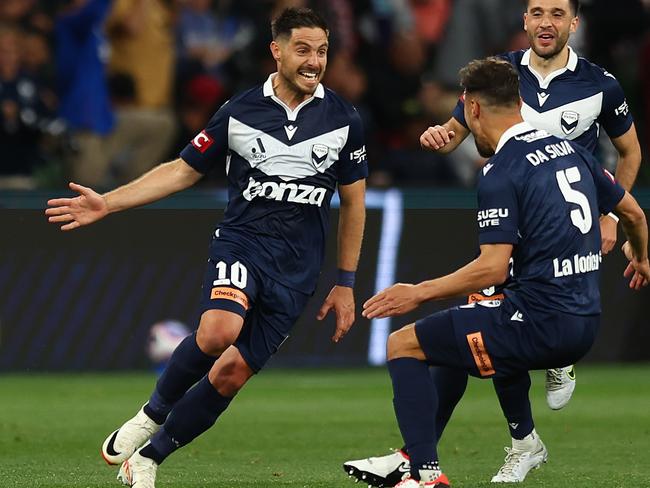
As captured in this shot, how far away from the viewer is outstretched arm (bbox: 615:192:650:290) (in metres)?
7.54

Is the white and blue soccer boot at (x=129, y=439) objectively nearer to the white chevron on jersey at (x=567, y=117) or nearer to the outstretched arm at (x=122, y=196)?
the outstretched arm at (x=122, y=196)

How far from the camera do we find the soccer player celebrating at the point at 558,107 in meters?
8.24

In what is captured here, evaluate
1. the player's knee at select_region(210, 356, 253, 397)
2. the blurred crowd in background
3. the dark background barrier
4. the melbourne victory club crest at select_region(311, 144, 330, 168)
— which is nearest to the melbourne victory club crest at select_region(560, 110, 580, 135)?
the melbourne victory club crest at select_region(311, 144, 330, 168)

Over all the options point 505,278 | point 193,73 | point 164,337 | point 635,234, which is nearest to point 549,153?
point 505,278

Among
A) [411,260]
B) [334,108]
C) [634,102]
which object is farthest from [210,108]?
[334,108]

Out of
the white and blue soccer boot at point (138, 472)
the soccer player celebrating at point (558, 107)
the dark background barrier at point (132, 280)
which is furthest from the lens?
the dark background barrier at point (132, 280)

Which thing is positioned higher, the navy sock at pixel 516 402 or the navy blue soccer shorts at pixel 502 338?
the navy blue soccer shorts at pixel 502 338

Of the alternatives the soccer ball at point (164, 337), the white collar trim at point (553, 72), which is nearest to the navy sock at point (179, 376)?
the white collar trim at point (553, 72)

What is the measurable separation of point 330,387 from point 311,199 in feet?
17.1

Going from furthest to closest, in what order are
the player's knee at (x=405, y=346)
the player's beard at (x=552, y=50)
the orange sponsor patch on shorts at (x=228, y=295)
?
the player's beard at (x=552, y=50) < the orange sponsor patch on shorts at (x=228, y=295) < the player's knee at (x=405, y=346)

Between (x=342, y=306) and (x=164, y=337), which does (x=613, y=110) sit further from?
(x=164, y=337)

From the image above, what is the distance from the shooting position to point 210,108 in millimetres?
16016

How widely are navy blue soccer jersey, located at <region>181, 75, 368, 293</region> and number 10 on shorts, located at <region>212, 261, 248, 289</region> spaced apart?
0.13m

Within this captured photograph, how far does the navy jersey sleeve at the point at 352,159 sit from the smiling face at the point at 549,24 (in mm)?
1130
